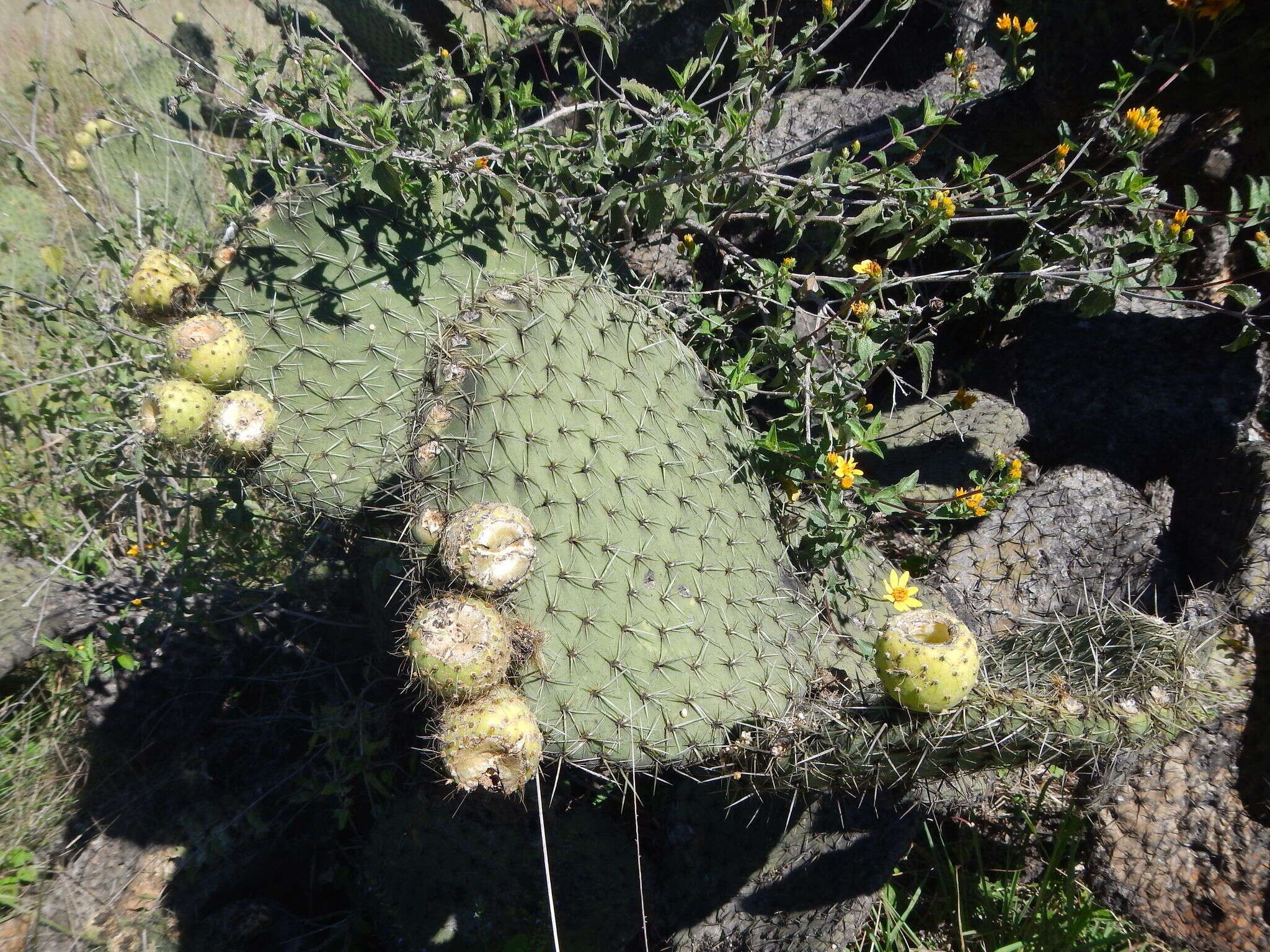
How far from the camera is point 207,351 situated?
1.68 m

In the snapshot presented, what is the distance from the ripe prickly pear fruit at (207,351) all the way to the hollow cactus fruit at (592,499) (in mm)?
101

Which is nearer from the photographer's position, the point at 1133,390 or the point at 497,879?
the point at 497,879

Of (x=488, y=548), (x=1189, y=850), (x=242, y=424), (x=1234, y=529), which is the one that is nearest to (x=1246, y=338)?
(x=1234, y=529)

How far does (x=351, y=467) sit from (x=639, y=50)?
8.73 ft

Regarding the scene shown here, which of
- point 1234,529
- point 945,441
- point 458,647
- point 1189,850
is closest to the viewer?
point 458,647

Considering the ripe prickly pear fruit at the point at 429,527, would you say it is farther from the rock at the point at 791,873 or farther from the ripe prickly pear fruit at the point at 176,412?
the rock at the point at 791,873

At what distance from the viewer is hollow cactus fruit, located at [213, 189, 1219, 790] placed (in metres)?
1.48

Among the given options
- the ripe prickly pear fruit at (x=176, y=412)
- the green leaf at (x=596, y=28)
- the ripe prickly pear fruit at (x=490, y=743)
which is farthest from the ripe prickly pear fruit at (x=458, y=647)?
the green leaf at (x=596, y=28)

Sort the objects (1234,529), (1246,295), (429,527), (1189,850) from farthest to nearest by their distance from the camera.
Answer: (1234,529) → (1189,850) → (1246,295) → (429,527)

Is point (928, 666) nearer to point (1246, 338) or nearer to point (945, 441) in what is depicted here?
point (945, 441)

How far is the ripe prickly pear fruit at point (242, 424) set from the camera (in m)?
1.65

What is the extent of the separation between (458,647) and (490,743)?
166 mm

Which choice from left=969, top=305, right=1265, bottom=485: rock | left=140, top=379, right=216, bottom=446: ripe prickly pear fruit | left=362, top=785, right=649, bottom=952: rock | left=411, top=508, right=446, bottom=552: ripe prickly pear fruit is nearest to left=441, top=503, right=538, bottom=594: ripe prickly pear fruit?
left=411, top=508, right=446, bottom=552: ripe prickly pear fruit

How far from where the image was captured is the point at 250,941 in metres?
2.34
